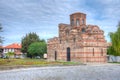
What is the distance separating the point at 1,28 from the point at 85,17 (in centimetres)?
2578

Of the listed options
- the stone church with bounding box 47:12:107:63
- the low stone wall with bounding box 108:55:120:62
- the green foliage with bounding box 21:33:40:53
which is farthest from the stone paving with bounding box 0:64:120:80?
the green foliage with bounding box 21:33:40:53

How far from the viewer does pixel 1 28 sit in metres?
36.1

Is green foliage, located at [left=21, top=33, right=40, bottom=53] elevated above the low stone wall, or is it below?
above

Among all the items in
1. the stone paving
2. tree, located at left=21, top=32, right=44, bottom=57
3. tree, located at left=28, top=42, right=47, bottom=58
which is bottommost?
the stone paving

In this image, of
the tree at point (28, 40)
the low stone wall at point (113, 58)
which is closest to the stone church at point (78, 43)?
the low stone wall at point (113, 58)

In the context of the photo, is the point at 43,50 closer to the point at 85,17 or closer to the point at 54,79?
the point at 85,17

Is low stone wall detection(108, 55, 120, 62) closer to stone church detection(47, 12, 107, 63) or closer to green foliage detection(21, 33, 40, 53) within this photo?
stone church detection(47, 12, 107, 63)

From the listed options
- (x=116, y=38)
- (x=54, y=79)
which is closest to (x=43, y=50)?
(x=116, y=38)

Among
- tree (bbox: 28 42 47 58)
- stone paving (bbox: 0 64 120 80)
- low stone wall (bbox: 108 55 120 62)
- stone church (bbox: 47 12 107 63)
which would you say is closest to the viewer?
stone paving (bbox: 0 64 120 80)

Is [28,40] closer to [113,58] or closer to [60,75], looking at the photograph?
[113,58]

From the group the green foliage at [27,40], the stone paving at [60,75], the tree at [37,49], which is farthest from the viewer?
the green foliage at [27,40]

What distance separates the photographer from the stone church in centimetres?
4656

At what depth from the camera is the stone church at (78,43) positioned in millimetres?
46562

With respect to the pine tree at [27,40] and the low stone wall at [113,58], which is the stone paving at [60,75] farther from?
the pine tree at [27,40]
